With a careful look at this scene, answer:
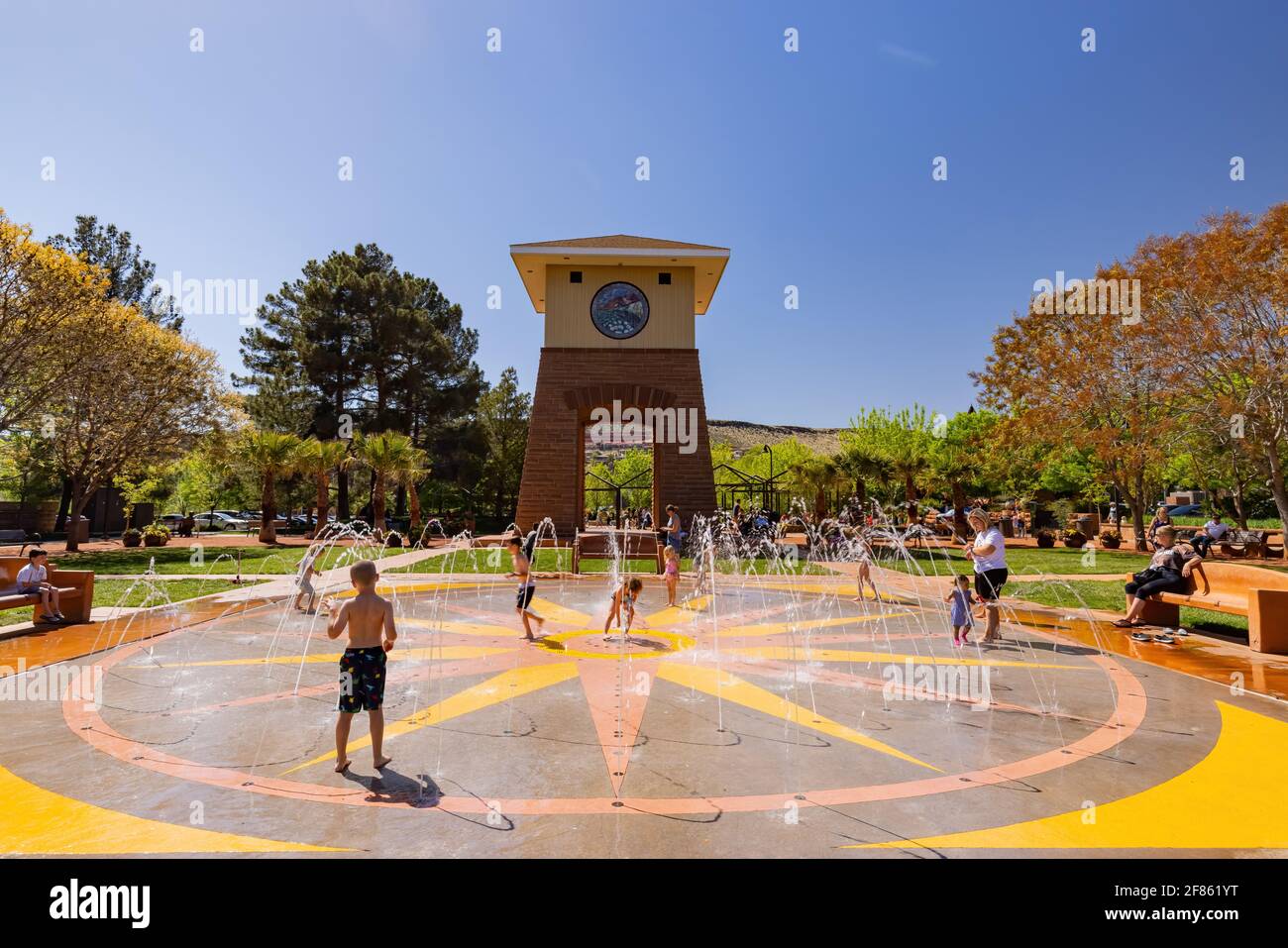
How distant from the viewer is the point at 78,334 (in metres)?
24.3

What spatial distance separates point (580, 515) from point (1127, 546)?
25.2 metres

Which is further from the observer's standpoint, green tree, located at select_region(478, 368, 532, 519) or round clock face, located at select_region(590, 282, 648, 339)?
green tree, located at select_region(478, 368, 532, 519)

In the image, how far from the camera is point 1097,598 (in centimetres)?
1466

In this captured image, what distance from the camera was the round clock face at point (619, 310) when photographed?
2670 cm

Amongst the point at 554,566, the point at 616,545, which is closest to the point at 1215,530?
the point at 616,545

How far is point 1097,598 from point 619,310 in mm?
18648

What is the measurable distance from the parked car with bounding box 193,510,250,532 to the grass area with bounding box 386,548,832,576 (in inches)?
1507

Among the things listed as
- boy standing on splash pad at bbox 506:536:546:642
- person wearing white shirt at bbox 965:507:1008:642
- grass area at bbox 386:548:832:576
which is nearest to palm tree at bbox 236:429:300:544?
grass area at bbox 386:548:832:576

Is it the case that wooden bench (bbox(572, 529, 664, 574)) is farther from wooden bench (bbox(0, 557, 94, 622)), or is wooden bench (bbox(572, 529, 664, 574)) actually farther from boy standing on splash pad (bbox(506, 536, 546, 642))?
wooden bench (bbox(0, 557, 94, 622))

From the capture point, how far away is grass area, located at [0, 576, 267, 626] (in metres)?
12.3

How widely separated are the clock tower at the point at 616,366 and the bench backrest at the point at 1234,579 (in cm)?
1579

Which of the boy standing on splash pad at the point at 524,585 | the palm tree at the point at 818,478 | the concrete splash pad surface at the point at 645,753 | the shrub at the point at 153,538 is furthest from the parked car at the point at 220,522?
the boy standing on splash pad at the point at 524,585
